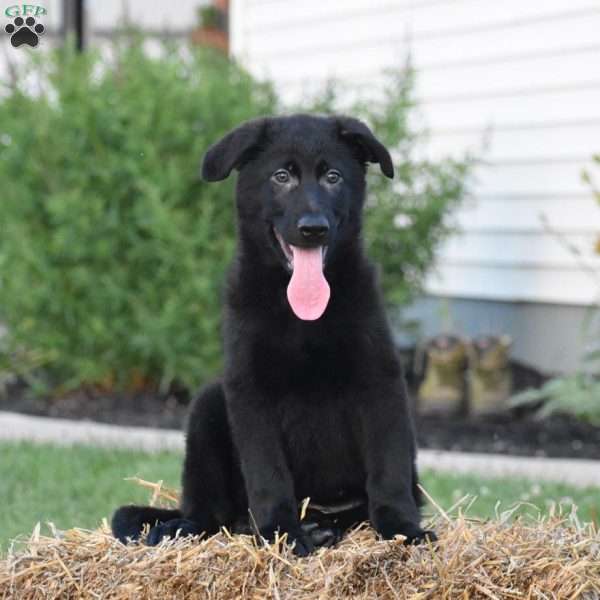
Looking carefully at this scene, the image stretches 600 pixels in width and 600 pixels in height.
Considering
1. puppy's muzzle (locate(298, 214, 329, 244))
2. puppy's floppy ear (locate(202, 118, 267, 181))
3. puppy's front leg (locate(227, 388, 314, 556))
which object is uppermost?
puppy's floppy ear (locate(202, 118, 267, 181))

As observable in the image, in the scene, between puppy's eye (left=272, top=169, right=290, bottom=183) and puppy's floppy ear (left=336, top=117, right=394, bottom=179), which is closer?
puppy's eye (left=272, top=169, right=290, bottom=183)

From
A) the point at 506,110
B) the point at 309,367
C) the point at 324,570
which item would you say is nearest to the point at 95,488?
the point at 309,367

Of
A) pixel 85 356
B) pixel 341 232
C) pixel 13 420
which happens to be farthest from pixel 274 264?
pixel 85 356

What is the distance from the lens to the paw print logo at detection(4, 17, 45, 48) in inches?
253

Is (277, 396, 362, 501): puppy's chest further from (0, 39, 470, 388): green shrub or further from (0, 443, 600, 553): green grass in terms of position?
(0, 39, 470, 388): green shrub

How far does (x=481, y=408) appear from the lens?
7332 mm

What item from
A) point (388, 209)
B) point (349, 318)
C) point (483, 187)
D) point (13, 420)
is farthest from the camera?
point (483, 187)

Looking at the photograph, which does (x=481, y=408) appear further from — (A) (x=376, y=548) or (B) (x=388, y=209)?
(A) (x=376, y=548)

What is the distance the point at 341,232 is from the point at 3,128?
478 centimetres

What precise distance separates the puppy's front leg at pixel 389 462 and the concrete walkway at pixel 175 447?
2375 millimetres

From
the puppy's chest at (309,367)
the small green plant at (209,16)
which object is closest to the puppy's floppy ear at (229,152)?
the puppy's chest at (309,367)

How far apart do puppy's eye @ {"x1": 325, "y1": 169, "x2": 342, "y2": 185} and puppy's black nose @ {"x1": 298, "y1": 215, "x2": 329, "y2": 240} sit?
21cm

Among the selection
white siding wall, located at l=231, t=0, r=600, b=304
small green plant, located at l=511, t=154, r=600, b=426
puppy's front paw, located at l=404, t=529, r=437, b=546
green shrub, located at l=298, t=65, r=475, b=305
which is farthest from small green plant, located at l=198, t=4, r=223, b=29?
puppy's front paw, located at l=404, t=529, r=437, b=546

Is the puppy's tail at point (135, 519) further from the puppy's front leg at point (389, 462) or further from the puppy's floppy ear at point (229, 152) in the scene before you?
the puppy's floppy ear at point (229, 152)
